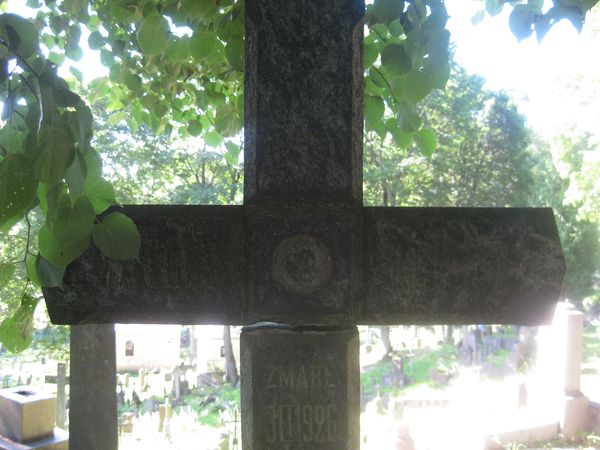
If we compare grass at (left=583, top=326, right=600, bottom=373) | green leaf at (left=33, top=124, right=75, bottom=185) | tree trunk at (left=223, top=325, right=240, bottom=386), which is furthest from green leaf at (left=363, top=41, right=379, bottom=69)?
grass at (left=583, top=326, right=600, bottom=373)

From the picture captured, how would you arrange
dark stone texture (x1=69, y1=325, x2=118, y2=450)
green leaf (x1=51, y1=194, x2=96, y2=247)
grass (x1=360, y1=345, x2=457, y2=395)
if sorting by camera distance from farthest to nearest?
grass (x1=360, y1=345, x2=457, y2=395) < dark stone texture (x1=69, y1=325, x2=118, y2=450) < green leaf (x1=51, y1=194, x2=96, y2=247)

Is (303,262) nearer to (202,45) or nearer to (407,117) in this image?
(407,117)

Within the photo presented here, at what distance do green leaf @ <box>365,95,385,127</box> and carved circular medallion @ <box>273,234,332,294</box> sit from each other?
1.00m

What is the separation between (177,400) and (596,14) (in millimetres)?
16097

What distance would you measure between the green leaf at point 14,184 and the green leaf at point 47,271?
368 mm

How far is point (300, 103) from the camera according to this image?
147cm

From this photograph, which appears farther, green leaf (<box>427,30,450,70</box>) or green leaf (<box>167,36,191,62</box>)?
green leaf (<box>167,36,191,62</box>)

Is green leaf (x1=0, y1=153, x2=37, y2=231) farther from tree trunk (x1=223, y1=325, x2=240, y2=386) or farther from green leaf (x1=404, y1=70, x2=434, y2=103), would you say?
tree trunk (x1=223, y1=325, x2=240, y2=386)

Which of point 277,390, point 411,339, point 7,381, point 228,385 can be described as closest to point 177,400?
point 228,385

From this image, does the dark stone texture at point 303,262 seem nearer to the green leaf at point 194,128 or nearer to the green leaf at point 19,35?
the green leaf at point 19,35

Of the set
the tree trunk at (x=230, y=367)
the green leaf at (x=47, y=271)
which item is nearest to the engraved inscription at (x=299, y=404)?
the green leaf at (x=47, y=271)

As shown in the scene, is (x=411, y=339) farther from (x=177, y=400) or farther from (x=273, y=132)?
(x=273, y=132)

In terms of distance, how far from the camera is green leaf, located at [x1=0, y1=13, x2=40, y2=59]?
0.91 meters

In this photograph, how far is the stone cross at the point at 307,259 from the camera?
1431mm
